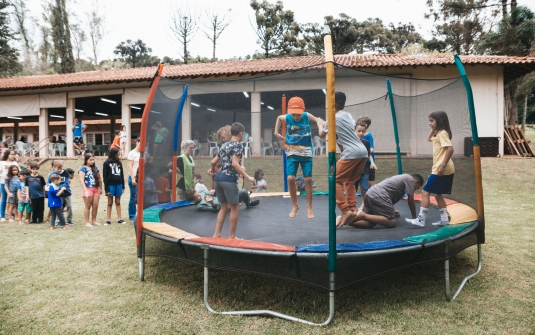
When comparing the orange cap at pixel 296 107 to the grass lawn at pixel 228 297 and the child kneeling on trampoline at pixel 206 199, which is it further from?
the child kneeling on trampoline at pixel 206 199

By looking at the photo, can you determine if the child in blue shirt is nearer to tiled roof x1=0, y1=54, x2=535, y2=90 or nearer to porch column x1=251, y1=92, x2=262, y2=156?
porch column x1=251, y1=92, x2=262, y2=156

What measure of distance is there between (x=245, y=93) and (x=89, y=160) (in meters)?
3.12

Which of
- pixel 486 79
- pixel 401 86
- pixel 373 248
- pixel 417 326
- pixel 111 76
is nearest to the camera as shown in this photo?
pixel 417 326

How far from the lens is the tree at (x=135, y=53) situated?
34.4 metres

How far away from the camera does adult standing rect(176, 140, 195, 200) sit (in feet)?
11.4

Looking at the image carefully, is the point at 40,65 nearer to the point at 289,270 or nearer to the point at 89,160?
the point at 89,160

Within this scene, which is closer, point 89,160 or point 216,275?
point 216,275

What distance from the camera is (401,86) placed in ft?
12.3

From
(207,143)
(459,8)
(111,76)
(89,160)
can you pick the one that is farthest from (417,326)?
(459,8)

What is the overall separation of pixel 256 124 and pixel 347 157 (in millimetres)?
991

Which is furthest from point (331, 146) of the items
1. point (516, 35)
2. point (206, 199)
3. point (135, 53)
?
point (135, 53)

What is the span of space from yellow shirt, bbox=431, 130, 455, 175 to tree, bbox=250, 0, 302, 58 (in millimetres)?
27246

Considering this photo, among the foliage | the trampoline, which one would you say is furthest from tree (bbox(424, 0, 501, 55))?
the trampoline

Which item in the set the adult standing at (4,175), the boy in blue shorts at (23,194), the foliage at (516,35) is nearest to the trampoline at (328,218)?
the boy in blue shorts at (23,194)
